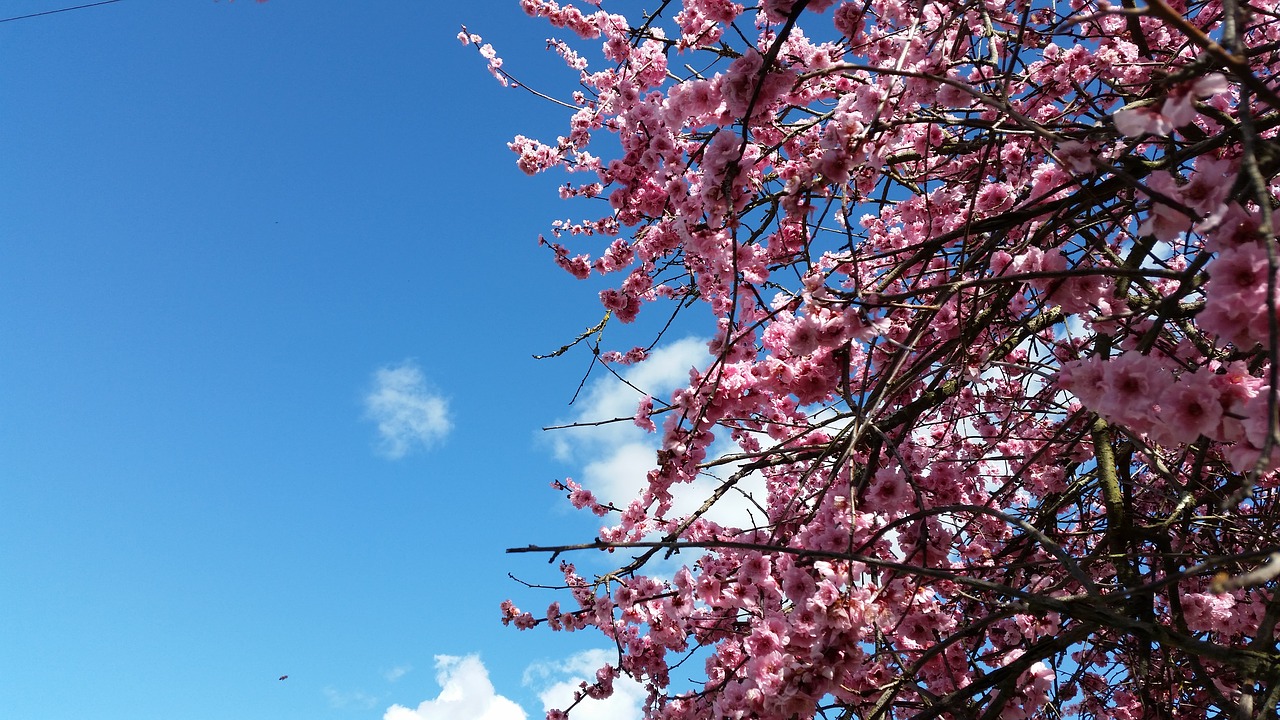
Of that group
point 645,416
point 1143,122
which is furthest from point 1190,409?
point 645,416

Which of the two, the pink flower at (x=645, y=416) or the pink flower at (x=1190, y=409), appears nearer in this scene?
the pink flower at (x=1190, y=409)

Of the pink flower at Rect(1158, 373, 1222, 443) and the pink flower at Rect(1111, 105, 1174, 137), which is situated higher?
the pink flower at Rect(1111, 105, 1174, 137)

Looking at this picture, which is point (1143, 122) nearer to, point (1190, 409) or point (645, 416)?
point (1190, 409)

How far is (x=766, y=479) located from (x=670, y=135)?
8.24 feet

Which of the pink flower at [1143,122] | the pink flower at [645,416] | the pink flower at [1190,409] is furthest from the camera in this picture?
the pink flower at [645,416]

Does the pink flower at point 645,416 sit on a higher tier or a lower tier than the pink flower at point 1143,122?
higher

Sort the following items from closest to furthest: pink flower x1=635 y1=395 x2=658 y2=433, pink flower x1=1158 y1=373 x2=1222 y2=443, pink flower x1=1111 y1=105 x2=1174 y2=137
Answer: pink flower x1=1111 y1=105 x2=1174 y2=137, pink flower x1=1158 y1=373 x2=1222 y2=443, pink flower x1=635 y1=395 x2=658 y2=433

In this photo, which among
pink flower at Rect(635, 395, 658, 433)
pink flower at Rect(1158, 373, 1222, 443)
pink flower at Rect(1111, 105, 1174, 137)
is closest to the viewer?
pink flower at Rect(1111, 105, 1174, 137)

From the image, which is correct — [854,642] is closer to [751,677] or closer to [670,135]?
[751,677]

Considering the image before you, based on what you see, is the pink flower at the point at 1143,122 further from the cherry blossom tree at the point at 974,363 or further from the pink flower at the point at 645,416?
the pink flower at the point at 645,416

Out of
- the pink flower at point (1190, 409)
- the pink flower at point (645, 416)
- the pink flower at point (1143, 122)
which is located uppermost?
the pink flower at point (645, 416)

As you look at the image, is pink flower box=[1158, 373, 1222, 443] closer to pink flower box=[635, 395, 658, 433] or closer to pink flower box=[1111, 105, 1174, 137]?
pink flower box=[1111, 105, 1174, 137]

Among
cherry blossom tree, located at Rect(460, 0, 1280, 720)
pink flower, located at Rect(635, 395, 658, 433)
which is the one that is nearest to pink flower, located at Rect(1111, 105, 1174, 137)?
cherry blossom tree, located at Rect(460, 0, 1280, 720)

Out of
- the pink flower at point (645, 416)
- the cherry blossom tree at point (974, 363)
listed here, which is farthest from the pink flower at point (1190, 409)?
the pink flower at point (645, 416)
